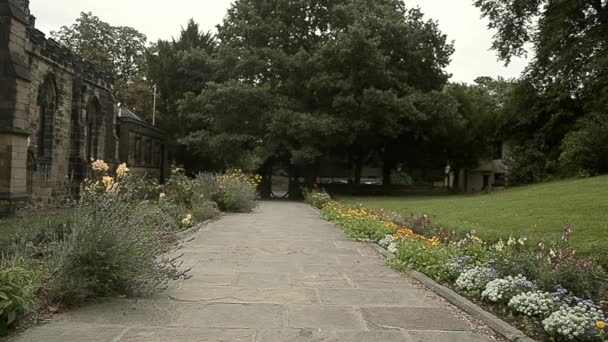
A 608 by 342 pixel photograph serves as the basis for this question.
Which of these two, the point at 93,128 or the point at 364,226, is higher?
the point at 93,128

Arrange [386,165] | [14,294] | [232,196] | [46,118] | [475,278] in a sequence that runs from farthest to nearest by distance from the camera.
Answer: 1. [386,165]
2. [46,118]
3. [232,196]
4. [475,278]
5. [14,294]

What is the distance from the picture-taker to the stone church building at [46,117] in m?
15.1

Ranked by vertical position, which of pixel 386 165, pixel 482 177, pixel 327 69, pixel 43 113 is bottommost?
pixel 482 177

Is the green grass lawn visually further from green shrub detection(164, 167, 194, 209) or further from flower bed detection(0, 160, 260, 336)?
green shrub detection(164, 167, 194, 209)

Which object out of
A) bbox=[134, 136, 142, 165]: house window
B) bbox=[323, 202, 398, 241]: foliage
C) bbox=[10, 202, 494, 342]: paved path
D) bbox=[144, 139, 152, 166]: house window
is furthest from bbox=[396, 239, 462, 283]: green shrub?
bbox=[144, 139, 152, 166]: house window

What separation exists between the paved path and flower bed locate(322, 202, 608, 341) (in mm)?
483

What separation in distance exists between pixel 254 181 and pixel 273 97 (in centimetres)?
810

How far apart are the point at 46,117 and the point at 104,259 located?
18495 mm

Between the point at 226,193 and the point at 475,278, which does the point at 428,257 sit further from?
the point at 226,193

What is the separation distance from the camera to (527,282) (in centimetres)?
522

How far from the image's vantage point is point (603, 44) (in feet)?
87.2

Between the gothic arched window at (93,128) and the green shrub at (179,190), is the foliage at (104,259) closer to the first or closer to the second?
the green shrub at (179,190)

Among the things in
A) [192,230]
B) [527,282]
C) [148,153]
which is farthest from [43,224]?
[148,153]

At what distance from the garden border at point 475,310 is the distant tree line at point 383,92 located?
2187 centimetres
